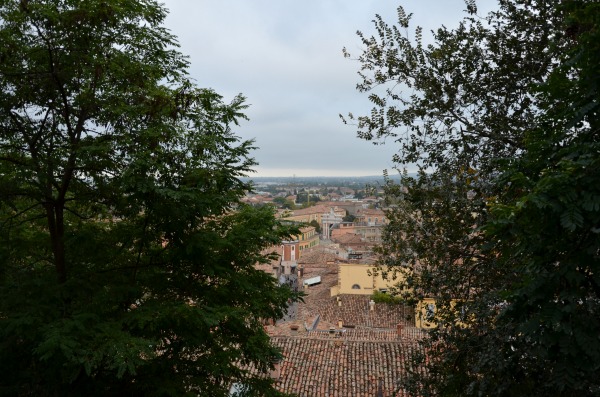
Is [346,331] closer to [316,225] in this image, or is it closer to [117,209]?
[117,209]

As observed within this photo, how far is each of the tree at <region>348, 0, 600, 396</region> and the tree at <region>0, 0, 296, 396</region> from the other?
7.71ft

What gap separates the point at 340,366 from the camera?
1622 cm

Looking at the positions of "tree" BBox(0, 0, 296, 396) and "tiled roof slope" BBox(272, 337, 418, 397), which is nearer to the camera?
"tree" BBox(0, 0, 296, 396)

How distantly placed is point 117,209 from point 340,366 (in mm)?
11668

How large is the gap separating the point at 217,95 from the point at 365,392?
431 inches

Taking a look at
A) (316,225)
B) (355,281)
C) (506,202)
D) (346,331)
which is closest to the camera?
(506,202)

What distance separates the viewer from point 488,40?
23.9 feet

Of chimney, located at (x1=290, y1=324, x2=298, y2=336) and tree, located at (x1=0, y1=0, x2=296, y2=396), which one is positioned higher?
tree, located at (x1=0, y1=0, x2=296, y2=396)

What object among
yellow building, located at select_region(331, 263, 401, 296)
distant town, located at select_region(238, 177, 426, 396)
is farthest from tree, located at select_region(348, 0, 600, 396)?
yellow building, located at select_region(331, 263, 401, 296)

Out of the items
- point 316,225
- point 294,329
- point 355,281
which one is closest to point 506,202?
point 294,329

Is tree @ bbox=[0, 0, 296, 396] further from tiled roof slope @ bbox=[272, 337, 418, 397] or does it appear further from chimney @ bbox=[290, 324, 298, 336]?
chimney @ bbox=[290, 324, 298, 336]

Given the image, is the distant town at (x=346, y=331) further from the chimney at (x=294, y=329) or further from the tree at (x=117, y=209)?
the tree at (x=117, y=209)

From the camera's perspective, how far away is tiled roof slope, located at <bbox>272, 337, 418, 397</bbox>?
49.3 ft

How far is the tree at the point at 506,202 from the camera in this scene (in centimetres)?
369
